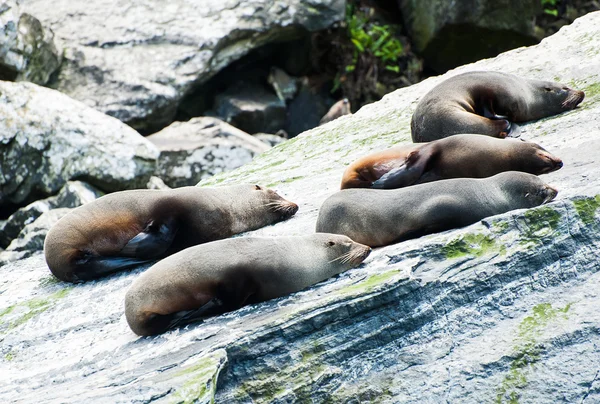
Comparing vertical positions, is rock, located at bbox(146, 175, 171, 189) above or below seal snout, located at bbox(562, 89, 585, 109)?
below

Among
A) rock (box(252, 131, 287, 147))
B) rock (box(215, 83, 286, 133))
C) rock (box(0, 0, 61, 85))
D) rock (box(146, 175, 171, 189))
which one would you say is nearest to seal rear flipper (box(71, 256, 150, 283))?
rock (box(146, 175, 171, 189))

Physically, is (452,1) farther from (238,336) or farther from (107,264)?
(238,336)

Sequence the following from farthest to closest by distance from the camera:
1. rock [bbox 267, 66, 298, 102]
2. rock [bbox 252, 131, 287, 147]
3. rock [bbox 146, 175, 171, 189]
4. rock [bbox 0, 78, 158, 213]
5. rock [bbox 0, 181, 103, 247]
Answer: rock [bbox 267, 66, 298, 102] → rock [bbox 252, 131, 287, 147] → rock [bbox 146, 175, 171, 189] → rock [bbox 0, 78, 158, 213] → rock [bbox 0, 181, 103, 247]

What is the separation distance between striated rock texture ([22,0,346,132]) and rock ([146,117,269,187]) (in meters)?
1.36

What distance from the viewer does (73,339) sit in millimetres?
5266

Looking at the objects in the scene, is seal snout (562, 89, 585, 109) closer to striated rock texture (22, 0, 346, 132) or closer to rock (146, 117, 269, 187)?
rock (146, 117, 269, 187)

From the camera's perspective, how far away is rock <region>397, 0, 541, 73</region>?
1553 cm

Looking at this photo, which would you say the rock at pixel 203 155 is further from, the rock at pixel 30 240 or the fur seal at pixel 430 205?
the fur seal at pixel 430 205

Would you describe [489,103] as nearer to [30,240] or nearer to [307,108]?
[30,240]

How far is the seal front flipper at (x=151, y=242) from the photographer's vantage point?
6.02 metres

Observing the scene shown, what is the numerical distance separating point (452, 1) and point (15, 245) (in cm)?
953

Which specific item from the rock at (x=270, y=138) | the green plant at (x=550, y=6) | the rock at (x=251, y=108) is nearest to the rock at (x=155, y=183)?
the rock at (x=270, y=138)

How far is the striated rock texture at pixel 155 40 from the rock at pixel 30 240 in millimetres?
4176

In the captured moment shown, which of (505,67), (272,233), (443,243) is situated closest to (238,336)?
(443,243)
